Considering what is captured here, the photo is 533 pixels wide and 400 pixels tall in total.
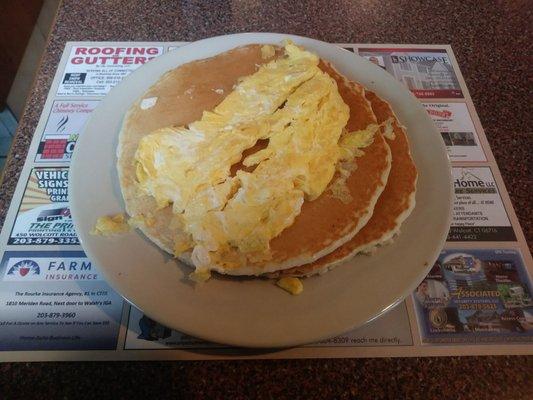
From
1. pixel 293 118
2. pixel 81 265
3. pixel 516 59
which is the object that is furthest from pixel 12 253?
pixel 516 59

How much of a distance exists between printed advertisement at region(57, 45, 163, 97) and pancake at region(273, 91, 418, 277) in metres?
1.00

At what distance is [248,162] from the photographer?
1.04 m

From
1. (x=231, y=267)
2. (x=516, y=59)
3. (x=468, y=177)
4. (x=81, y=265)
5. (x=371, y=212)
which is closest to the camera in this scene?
(x=231, y=267)

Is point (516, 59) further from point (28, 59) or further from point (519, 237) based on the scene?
point (28, 59)

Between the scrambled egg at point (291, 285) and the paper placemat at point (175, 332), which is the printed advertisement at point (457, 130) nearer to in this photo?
the paper placemat at point (175, 332)

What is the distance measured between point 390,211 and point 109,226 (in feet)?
2.35

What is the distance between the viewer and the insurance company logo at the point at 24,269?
1084 mm

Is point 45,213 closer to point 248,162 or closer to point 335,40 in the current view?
point 248,162

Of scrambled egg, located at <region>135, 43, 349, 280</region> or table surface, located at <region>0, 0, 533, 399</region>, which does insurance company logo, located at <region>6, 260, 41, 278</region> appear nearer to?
table surface, located at <region>0, 0, 533, 399</region>

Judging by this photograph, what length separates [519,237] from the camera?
3.87ft

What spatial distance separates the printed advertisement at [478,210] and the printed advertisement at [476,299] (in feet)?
0.18

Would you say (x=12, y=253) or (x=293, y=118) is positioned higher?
(x=293, y=118)

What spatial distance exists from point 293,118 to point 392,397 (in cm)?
77

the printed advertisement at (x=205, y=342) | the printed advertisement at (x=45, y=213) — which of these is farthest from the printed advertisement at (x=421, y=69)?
the printed advertisement at (x=45, y=213)
